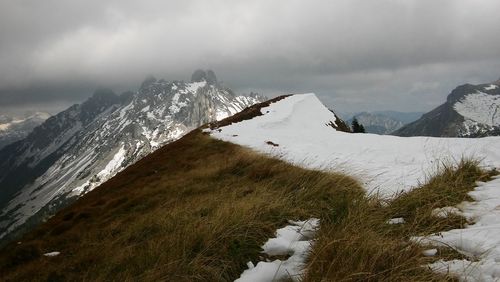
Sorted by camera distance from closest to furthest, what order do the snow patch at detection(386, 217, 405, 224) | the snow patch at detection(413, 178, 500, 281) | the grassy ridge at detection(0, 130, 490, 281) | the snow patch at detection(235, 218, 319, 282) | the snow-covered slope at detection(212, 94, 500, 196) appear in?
the snow patch at detection(413, 178, 500, 281) < the grassy ridge at detection(0, 130, 490, 281) < the snow patch at detection(235, 218, 319, 282) < the snow patch at detection(386, 217, 405, 224) < the snow-covered slope at detection(212, 94, 500, 196)

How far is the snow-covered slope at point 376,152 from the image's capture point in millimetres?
12931

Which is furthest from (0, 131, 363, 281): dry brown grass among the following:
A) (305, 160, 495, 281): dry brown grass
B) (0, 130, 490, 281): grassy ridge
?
(305, 160, 495, 281): dry brown grass

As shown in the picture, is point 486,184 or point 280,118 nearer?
point 486,184

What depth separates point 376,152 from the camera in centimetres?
2080

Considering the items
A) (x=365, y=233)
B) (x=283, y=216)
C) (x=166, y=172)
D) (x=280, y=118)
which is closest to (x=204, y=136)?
(x=280, y=118)

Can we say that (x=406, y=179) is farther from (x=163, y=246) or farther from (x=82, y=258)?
(x=82, y=258)

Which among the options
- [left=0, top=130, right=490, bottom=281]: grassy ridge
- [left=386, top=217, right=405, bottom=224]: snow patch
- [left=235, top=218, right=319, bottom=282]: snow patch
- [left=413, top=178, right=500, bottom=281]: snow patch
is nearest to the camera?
[left=413, top=178, right=500, bottom=281]: snow patch

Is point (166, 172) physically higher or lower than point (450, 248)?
lower

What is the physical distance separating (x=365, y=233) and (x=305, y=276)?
3.81 ft

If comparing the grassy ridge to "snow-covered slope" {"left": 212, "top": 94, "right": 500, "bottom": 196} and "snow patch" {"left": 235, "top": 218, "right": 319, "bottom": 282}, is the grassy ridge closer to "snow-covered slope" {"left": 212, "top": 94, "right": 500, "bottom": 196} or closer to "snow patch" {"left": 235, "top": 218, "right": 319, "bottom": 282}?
"snow patch" {"left": 235, "top": 218, "right": 319, "bottom": 282}

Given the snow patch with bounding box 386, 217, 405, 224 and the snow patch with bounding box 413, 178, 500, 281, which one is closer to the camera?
the snow patch with bounding box 413, 178, 500, 281

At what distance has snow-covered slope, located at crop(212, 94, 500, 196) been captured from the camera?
12.9 m

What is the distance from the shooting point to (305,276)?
187 inches

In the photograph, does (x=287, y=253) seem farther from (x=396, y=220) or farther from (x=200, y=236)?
(x=396, y=220)
